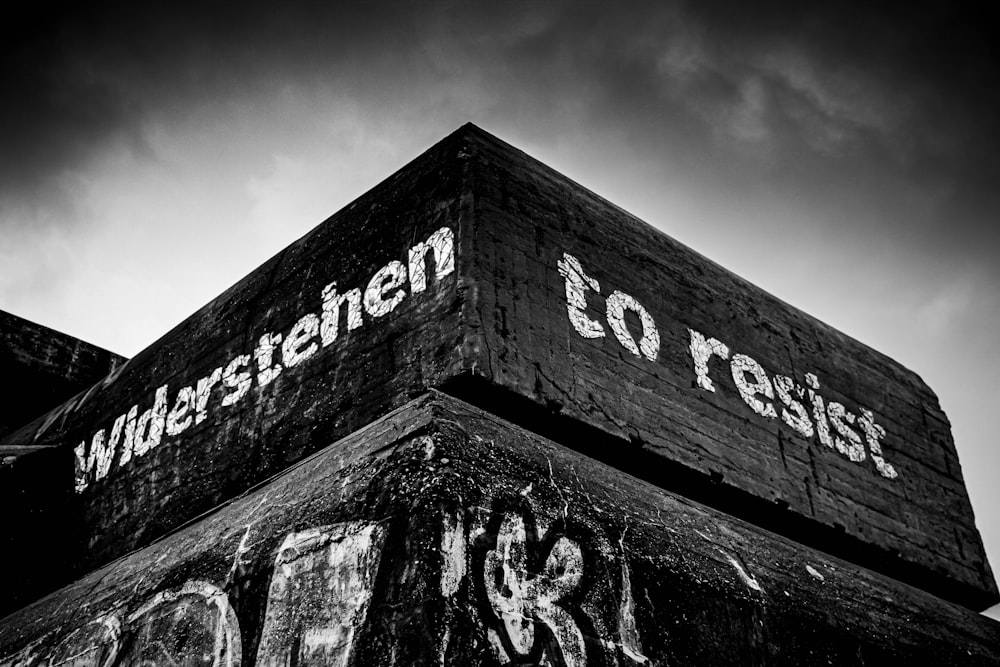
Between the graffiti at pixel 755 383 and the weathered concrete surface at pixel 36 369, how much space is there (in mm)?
2527

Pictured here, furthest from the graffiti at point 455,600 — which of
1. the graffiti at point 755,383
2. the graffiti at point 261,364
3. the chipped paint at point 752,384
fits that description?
the chipped paint at point 752,384

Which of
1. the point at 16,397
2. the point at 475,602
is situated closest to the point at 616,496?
the point at 475,602

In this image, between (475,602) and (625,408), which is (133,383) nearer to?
(625,408)

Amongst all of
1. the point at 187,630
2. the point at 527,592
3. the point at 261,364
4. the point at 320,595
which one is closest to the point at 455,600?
the point at 527,592

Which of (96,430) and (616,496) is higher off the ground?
(96,430)

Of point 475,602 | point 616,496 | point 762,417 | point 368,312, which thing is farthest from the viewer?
point 762,417

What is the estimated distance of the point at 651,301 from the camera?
2779 millimetres

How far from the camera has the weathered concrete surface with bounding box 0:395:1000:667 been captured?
1.63 metres

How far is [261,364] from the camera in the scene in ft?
8.87

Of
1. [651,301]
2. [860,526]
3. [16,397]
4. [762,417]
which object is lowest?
[860,526]

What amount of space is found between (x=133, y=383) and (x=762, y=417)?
2.13 metres

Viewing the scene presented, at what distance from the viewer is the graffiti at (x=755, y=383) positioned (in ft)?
8.36

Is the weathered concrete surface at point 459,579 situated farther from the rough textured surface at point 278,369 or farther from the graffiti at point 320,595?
the rough textured surface at point 278,369

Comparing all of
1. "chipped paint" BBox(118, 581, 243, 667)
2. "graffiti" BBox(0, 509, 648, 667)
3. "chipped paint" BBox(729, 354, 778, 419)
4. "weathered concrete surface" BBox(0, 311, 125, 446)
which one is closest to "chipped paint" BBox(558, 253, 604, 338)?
"chipped paint" BBox(729, 354, 778, 419)
